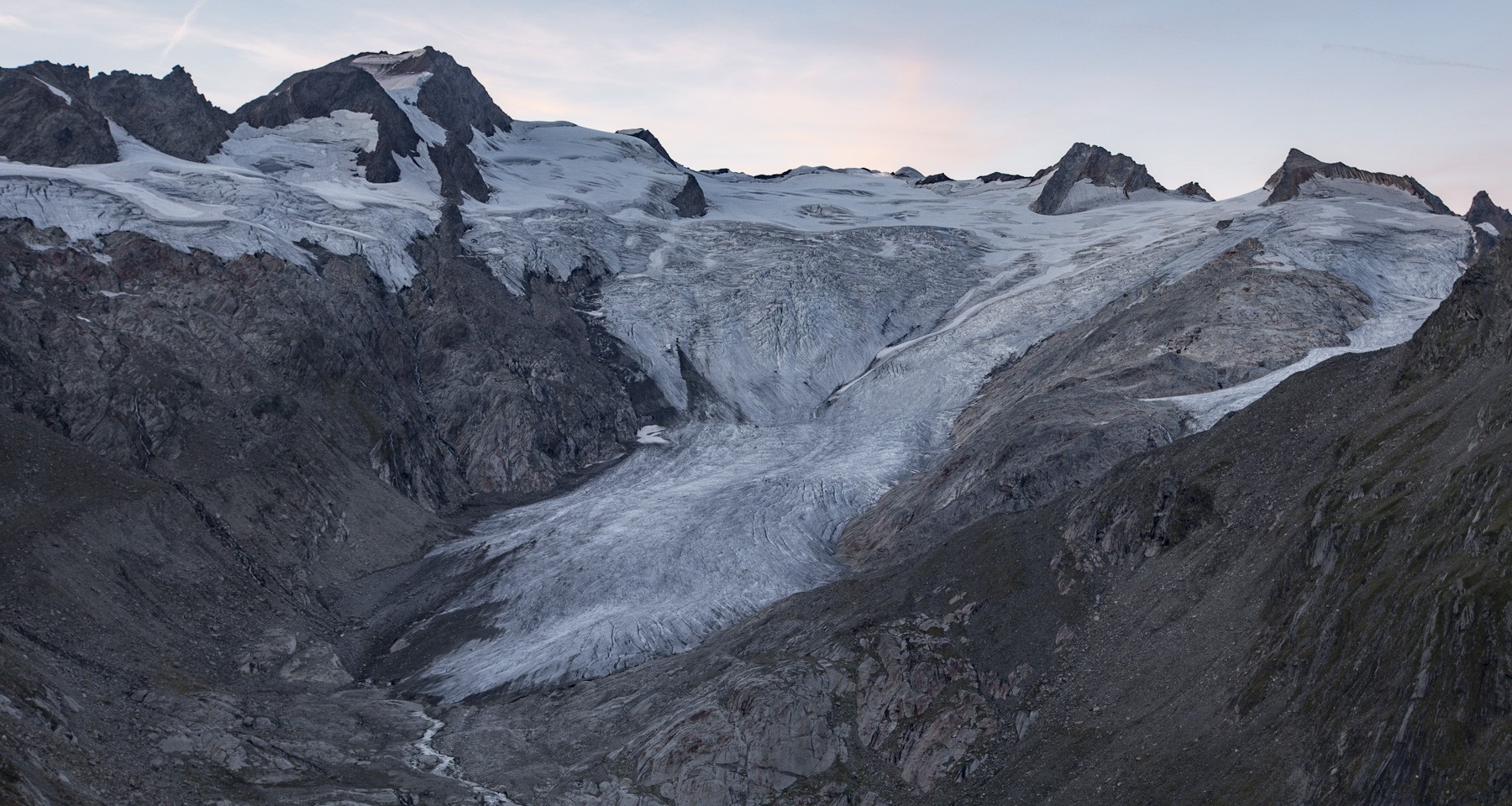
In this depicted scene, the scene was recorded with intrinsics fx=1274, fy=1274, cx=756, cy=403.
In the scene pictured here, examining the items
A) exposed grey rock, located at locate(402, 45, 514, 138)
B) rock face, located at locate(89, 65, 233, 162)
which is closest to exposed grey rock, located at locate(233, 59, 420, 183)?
exposed grey rock, located at locate(402, 45, 514, 138)

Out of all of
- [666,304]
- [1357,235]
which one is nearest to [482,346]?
[666,304]

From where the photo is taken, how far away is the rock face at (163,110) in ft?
336

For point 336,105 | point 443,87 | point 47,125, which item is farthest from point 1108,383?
point 443,87

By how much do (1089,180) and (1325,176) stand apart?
29779mm

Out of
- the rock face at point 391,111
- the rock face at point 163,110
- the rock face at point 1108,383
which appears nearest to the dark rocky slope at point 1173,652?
the rock face at point 1108,383

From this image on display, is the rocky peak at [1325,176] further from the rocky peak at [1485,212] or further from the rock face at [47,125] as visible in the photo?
the rock face at [47,125]

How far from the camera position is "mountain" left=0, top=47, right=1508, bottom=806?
3506 centimetres

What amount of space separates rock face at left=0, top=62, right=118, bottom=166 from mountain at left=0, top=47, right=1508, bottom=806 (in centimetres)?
39

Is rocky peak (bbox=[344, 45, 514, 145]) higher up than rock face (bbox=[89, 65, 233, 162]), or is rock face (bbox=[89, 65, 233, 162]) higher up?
rocky peak (bbox=[344, 45, 514, 145])

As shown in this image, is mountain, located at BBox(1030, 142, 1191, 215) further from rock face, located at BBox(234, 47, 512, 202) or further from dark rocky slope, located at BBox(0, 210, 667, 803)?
dark rocky slope, located at BBox(0, 210, 667, 803)

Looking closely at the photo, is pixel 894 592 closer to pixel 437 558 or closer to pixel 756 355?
pixel 437 558

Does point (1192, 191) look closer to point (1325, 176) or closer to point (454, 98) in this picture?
point (1325, 176)

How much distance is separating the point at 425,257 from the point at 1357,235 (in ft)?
229

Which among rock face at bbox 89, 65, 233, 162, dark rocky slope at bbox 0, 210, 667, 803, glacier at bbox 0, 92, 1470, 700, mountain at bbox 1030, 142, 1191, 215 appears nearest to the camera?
dark rocky slope at bbox 0, 210, 667, 803
